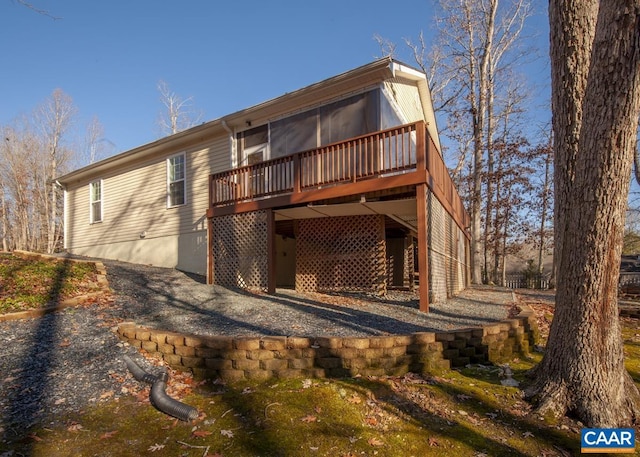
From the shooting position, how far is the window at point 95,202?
14.0 m

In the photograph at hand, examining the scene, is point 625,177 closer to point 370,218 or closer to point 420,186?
point 420,186

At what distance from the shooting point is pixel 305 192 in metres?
7.89

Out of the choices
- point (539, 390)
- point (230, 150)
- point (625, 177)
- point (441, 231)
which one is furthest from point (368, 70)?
point (539, 390)

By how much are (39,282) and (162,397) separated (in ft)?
15.8

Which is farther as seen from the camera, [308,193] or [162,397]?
[308,193]

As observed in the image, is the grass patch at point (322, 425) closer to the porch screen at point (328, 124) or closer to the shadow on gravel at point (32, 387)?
the shadow on gravel at point (32, 387)

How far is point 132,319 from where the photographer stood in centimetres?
560

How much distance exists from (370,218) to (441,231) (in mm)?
1592

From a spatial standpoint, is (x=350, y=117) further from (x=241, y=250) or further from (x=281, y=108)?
(x=241, y=250)

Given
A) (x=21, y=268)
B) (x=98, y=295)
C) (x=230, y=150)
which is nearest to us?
(x=98, y=295)

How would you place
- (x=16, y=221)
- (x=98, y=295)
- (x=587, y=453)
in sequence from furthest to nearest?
1. (x=16, y=221)
2. (x=98, y=295)
3. (x=587, y=453)

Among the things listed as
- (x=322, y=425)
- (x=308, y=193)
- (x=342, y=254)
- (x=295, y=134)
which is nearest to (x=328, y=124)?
(x=295, y=134)

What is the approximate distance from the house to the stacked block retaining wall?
228 centimetres

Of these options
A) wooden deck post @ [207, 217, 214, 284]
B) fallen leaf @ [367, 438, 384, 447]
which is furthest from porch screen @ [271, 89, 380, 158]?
fallen leaf @ [367, 438, 384, 447]
